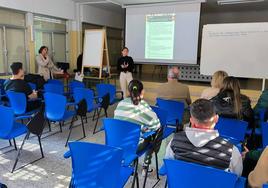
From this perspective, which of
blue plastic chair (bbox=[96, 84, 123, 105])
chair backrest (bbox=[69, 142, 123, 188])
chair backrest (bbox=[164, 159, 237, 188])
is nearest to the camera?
chair backrest (bbox=[164, 159, 237, 188])

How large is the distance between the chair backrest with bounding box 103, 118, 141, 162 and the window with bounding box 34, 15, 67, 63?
550cm

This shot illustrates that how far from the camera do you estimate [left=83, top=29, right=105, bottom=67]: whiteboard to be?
22.7 ft

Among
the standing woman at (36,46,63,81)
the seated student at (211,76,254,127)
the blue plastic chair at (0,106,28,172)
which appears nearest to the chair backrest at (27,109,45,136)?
the blue plastic chair at (0,106,28,172)

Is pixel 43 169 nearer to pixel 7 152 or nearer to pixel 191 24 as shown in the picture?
pixel 7 152

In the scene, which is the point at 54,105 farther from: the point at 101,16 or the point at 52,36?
the point at 101,16

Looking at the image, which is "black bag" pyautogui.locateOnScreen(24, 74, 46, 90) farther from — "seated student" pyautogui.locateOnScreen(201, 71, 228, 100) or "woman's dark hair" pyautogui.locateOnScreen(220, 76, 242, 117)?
"woman's dark hair" pyautogui.locateOnScreen(220, 76, 242, 117)

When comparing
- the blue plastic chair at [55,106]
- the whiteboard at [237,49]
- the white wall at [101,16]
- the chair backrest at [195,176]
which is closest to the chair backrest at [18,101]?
the blue plastic chair at [55,106]

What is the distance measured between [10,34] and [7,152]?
3.93 meters

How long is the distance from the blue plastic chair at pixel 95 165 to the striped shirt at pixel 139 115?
797mm

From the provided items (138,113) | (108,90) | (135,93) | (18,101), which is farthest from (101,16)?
(138,113)

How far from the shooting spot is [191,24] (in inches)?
281

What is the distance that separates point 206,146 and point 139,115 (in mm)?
1060

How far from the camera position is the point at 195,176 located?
54.0 inches

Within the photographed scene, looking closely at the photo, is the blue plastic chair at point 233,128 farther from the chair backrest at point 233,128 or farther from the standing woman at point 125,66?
the standing woman at point 125,66
